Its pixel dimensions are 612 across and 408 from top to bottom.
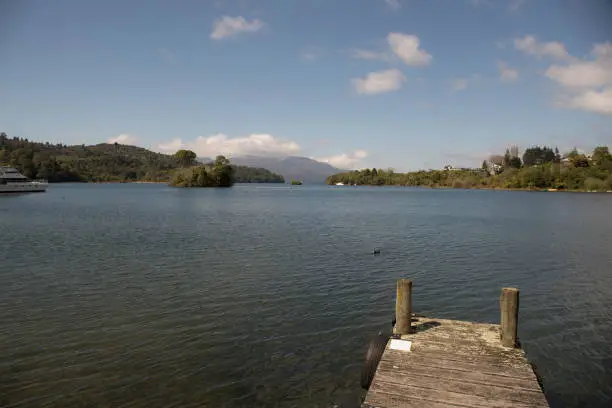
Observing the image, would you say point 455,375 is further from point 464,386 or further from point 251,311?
point 251,311

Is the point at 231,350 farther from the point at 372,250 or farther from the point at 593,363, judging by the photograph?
the point at 372,250

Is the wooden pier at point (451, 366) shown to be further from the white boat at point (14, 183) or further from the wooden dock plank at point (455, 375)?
the white boat at point (14, 183)

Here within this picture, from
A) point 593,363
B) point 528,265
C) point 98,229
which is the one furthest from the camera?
point 98,229

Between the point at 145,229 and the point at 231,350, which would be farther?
the point at 145,229

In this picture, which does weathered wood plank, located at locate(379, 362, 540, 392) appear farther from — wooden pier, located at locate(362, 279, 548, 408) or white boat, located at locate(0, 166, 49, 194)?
white boat, located at locate(0, 166, 49, 194)

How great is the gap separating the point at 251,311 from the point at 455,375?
13.0m

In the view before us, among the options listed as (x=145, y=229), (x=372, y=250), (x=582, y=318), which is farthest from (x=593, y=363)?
(x=145, y=229)

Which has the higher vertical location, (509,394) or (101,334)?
(509,394)

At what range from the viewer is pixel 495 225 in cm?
6744

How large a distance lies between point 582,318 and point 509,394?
15180 mm

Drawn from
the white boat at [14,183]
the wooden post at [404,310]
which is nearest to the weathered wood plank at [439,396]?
the wooden post at [404,310]

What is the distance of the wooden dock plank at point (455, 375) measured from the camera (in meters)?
11.3

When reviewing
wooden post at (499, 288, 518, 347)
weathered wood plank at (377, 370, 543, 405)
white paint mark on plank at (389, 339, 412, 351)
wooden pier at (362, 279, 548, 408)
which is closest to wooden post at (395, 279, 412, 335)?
wooden pier at (362, 279, 548, 408)

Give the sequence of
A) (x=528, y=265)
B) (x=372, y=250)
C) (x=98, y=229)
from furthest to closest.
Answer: (x=98, y=229) → (x=372, y=250) → (x=528, y=265)
